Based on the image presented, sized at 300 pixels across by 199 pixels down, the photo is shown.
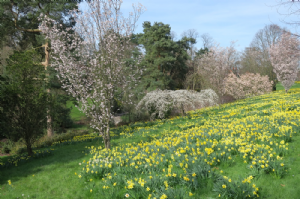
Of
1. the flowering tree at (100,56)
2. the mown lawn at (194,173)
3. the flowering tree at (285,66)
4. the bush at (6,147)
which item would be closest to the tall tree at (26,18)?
the bush at (6,147)

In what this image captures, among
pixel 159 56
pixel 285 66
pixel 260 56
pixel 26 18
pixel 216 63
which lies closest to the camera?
pixel 26 18

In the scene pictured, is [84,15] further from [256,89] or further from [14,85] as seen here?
[256,89]

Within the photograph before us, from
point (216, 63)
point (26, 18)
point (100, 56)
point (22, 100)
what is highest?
point (26, 18)

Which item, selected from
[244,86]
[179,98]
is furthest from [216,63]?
[179,98]

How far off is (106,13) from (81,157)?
5102 mm

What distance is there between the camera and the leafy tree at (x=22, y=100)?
7637 mm

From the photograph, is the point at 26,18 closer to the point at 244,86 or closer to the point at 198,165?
the point at 198,165

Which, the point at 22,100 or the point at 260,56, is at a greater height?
the point at 260,56

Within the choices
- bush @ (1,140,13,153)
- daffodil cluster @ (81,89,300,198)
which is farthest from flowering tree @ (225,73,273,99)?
bush @ (1,140,13,153)

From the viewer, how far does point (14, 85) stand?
7.56 m

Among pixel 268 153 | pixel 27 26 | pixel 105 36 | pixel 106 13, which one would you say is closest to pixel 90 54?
pixel 105 36

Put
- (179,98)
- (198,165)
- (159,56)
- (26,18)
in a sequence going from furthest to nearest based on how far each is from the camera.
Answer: (159,56) < (26,18) < (179,98) < (198,165)

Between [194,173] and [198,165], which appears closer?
[194,173]

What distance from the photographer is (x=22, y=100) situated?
7875 millimetres
